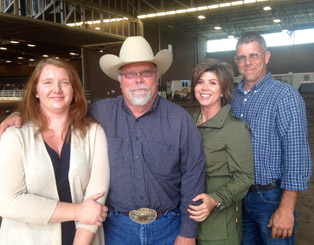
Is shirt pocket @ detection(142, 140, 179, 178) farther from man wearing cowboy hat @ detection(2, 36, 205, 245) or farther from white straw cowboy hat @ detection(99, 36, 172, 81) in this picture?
white straw cowboy hat @ detection(99, 36, 172, 81)

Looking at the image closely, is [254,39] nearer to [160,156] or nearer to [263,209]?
[160,156]

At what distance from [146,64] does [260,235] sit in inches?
61.7

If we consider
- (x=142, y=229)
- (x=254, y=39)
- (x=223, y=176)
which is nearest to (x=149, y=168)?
(x=142, y=229)

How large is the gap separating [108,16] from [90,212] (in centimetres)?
1703

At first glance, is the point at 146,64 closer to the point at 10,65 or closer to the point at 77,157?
the point at 77,157

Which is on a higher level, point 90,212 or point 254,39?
point 254,39

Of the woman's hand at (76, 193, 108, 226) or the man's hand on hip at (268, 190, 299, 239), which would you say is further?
the man's hand on hip at (268, 190, 299, 239)

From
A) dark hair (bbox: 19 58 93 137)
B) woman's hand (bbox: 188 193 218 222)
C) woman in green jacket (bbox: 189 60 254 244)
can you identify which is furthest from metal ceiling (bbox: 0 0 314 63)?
woman's hand (bbox: 188 193 218 222)

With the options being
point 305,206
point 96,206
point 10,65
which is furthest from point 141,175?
point 10,65

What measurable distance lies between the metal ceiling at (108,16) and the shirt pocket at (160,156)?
1043 cm

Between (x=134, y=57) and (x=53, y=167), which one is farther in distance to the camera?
(x=134, y=57)

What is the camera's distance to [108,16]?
17406mm

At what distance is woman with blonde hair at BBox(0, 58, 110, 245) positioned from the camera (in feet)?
5.66

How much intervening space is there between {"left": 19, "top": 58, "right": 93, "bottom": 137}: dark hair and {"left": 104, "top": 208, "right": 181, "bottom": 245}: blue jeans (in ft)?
2.11
